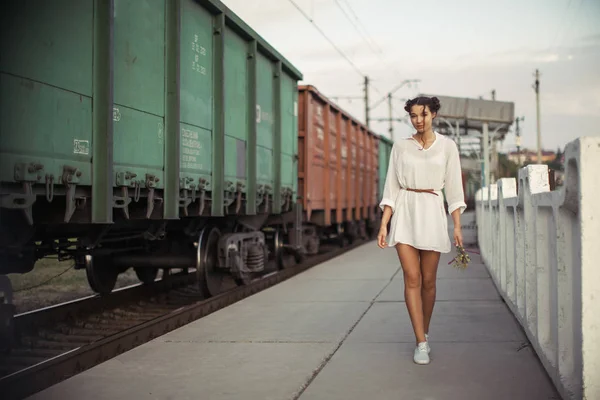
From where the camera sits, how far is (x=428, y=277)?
525 cm

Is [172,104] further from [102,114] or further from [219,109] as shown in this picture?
[102,114]

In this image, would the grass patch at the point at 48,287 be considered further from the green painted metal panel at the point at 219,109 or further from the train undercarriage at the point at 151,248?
the green painted metal panel at the point at 219,109

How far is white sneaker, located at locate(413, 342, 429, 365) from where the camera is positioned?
5004 millimetres

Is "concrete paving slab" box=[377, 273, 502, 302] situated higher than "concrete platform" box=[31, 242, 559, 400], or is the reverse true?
"concrete paving slab" box=[377, 273, 502, 302]

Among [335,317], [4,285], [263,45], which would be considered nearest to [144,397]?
[4,285]

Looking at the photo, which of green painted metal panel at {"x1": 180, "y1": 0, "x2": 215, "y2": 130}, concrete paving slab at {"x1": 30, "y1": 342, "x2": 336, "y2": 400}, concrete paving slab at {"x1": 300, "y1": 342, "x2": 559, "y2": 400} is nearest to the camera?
concrete paving slab at {"x1": 300, "y1": 342, "x2": 559, "y2": 400}

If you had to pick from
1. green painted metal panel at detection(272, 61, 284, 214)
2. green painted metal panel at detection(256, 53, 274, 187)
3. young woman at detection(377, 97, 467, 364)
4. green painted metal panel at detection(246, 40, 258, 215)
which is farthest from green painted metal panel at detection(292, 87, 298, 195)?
young woman at detection(377, 97, 467, 364)

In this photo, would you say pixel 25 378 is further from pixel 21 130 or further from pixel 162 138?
pixel 162 138

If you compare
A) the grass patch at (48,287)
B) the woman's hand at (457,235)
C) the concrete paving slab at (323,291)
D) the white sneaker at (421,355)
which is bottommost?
the grass patch at (48,287)

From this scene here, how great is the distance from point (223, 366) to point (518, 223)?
8.97 ft

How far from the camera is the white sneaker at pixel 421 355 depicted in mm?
5004

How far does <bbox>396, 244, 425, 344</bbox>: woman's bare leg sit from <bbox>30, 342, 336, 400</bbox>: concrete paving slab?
2.41ft

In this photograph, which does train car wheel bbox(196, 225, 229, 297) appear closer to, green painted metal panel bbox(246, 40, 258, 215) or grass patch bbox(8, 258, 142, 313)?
green painted metal panel bbox(246, 40, 258, 215)

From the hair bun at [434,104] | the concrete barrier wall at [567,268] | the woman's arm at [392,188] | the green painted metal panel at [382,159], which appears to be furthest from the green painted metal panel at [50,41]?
the green painted metal panel at [382,159]
